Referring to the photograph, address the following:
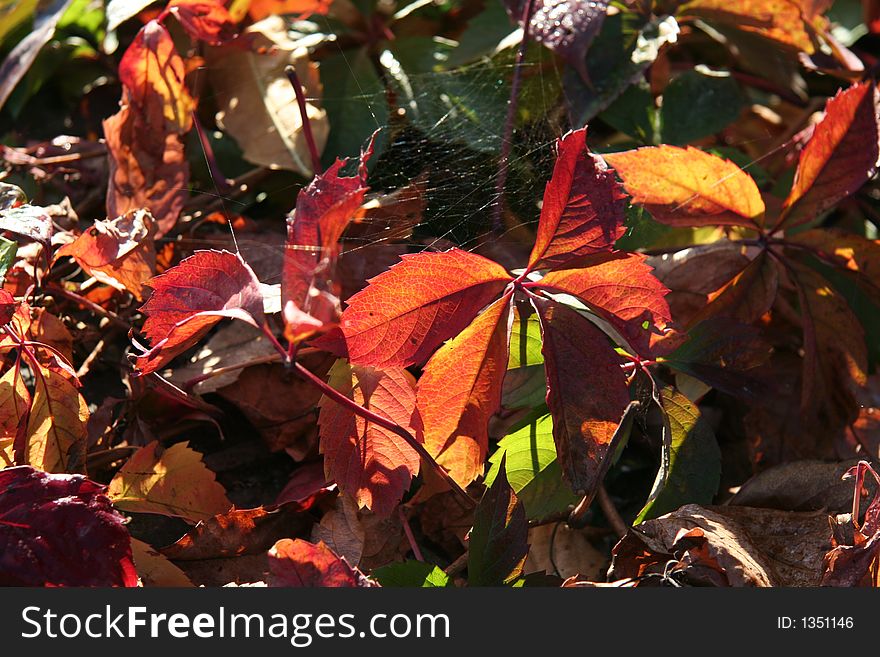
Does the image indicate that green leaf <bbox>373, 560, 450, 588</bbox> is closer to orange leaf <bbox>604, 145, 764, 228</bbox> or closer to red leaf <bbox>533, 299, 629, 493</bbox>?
red leaf <bbox>533, 299, 629, 493</bbox>

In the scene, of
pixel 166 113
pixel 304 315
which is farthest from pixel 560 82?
pixel 304 315

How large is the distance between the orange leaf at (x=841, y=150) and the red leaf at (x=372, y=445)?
556 millimetres

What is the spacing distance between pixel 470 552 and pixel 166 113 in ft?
2.41

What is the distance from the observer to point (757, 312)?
1056mm

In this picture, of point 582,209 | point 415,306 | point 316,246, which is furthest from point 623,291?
point 316,246

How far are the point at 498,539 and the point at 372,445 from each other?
0.17 m

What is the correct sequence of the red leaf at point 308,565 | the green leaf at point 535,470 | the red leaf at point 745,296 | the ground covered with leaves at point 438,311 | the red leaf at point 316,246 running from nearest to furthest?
the red leaf at point 316,246 → the red leaf at point 308,565 → the ground covered with leaves at point 438,311 → the green leaf at point 535,470 → the red leaf at point 745,296

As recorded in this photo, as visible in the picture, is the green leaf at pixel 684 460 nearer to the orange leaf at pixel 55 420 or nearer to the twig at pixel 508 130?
the twig at pixel 508 130

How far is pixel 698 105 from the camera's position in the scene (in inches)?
52.2

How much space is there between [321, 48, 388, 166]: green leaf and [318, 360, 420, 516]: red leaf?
41 centimetres

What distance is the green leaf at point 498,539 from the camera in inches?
32.7

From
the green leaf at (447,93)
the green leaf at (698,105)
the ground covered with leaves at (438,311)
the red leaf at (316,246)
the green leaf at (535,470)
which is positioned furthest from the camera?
the green leaf at (698,105)

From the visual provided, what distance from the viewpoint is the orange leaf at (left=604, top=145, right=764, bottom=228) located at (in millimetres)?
1008

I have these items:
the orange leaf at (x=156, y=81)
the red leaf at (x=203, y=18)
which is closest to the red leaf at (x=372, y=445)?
the orange leaf at (x=156, y=81)
